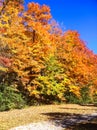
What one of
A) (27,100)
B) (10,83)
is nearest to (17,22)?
(10,83)

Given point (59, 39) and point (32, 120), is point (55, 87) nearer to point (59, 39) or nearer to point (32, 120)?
point (59, 39)

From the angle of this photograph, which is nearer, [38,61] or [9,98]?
[9,98]

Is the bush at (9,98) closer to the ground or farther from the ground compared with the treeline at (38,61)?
closer to the ground

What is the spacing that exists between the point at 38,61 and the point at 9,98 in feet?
19.2

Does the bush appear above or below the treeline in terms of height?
below

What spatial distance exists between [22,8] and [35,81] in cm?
774

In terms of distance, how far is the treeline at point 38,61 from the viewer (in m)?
28.3

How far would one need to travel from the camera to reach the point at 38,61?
32625 millimetres

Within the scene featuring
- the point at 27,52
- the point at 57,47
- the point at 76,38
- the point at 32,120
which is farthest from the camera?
the point at 76,38

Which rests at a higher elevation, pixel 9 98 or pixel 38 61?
pixel 38 61

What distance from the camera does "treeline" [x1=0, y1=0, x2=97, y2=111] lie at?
2833 centimetres

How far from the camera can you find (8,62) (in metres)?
28.2

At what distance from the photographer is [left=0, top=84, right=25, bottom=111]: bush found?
2796 cm

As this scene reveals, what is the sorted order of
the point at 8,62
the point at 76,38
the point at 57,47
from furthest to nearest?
the point at 76,38 → the point at 57,47 → the point at 8,62
